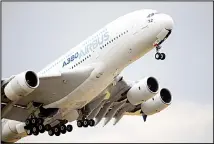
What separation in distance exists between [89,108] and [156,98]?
465cm

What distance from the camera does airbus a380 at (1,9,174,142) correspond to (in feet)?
105

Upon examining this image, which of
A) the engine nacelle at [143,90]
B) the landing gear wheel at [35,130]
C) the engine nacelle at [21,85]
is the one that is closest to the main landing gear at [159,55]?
the engine nacelle at [143,90]

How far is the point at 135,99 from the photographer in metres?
36.5

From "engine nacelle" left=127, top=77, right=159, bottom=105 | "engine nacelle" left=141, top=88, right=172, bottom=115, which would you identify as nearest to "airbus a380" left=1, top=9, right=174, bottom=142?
"engine nacelle" left=127, top=77, right=159, bottom=105

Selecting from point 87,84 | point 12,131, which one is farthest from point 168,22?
point 12,131

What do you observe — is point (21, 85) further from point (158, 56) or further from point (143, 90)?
point (143, 90)

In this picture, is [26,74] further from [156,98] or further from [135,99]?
[156,98]

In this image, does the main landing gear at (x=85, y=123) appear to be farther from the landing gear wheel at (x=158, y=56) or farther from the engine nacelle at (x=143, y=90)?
the landing gear wheel at (x=158, y=56)

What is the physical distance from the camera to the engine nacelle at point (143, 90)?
119 feet

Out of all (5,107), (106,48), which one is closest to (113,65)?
(106,48)

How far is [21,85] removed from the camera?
3152 centimetres

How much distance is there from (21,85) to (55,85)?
252cm

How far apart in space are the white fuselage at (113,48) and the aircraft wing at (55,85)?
0.27 metres

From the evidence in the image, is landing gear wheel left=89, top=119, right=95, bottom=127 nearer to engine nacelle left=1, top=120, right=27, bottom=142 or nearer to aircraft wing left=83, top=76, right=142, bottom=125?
aircraft wing left=83, top=76, right=142, bottom=125
